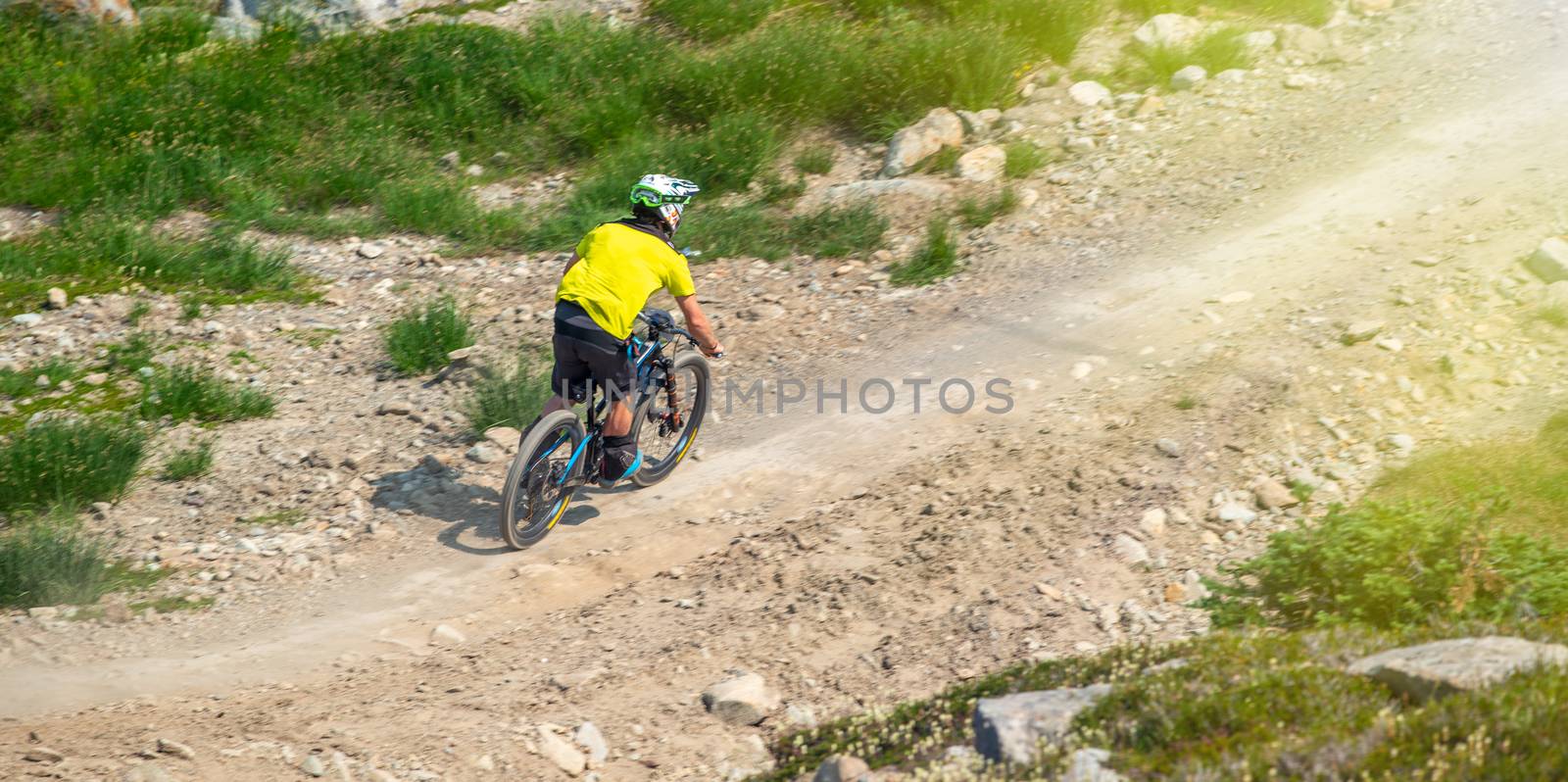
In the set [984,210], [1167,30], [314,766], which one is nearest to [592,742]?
[314,766]

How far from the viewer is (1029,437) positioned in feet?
26.0

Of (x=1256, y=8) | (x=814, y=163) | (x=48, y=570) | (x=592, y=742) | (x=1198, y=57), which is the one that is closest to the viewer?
(x=592, y=742)

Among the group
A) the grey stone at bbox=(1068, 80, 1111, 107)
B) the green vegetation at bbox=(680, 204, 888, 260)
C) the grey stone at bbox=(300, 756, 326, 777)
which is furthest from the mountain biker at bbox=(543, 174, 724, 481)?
the grey stone at bbox=(1068, 80, 1111, 107)

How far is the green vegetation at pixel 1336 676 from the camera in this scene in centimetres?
367

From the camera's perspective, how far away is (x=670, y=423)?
7973mm

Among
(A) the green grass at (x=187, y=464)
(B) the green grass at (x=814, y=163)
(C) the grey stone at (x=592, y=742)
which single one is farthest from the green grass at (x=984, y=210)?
(C) the grey stone at (x=592, y=742)

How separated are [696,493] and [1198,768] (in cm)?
465

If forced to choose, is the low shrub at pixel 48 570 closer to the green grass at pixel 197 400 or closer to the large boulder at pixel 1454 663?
the green grass at pixel 197 400

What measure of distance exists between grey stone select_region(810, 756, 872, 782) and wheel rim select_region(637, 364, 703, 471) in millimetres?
3381

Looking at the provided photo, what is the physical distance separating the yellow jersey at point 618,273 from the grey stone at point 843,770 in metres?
3.20

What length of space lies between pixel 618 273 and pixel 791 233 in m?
4.90

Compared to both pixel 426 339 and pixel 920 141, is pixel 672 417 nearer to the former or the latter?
pixel 426 339

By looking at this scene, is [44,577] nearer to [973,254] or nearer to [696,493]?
[696,493]

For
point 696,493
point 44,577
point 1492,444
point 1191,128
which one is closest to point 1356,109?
point 1191,128
